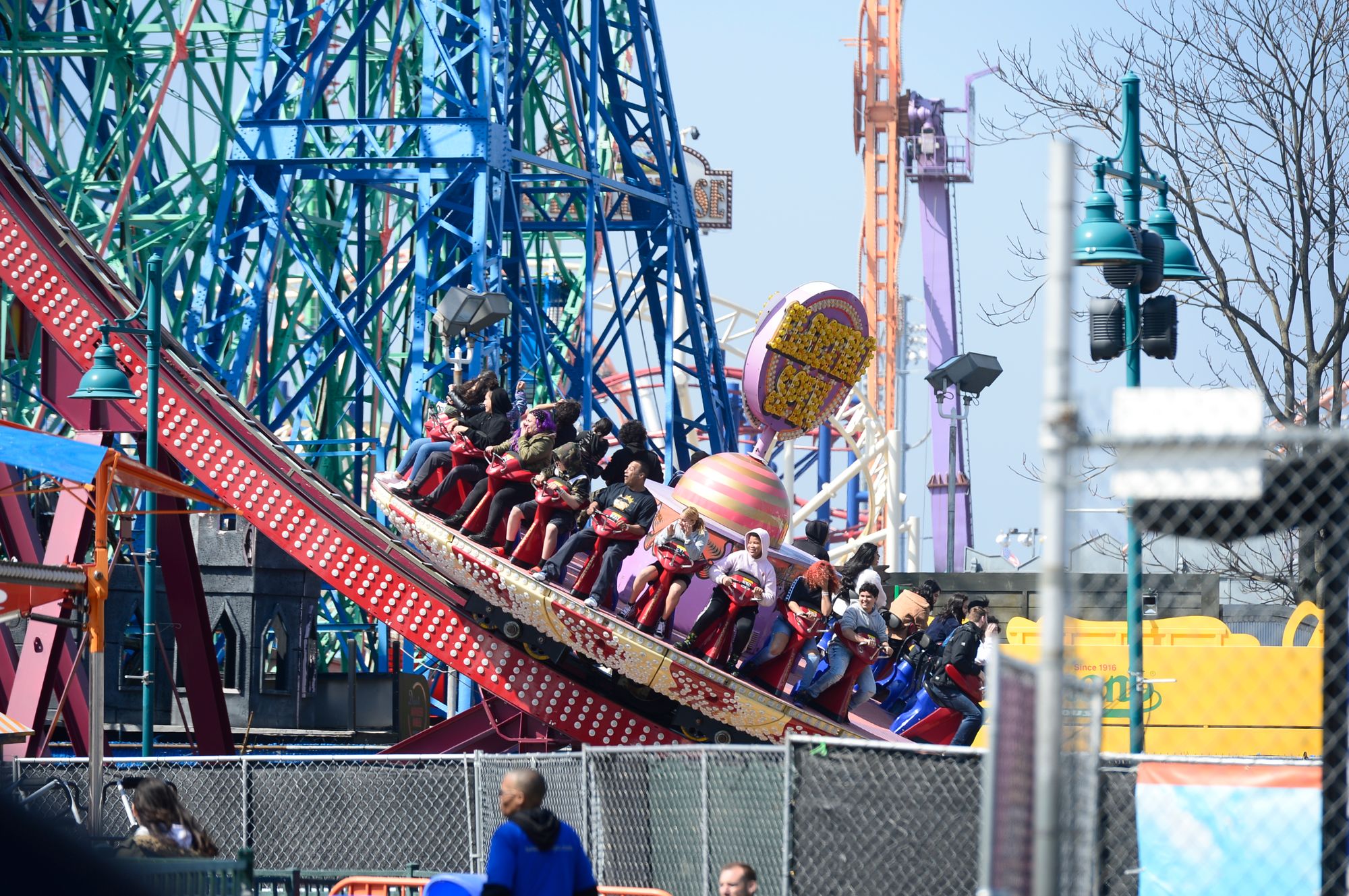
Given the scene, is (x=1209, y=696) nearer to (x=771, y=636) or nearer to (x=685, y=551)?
(x=771, y=636)

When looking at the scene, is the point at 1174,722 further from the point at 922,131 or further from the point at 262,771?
the point at 922,131

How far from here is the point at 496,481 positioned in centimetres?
1398

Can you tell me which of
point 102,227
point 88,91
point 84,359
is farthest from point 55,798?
point 88,91

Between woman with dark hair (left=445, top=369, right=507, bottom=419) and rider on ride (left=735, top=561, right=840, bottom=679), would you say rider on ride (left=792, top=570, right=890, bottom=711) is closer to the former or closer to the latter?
rider on ride (left=735, top=561, right=840, bottom=679)

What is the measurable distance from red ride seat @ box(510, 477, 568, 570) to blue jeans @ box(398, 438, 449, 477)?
1.14 metres

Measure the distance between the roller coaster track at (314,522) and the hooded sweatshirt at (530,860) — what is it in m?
7.14

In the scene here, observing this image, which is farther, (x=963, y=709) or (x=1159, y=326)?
(x=963, y=709)

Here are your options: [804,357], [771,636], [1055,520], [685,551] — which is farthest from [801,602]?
[1055,520]

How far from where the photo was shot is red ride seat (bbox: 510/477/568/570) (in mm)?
13539

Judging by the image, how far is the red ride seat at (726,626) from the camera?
43.0 feet

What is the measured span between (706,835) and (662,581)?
480cm

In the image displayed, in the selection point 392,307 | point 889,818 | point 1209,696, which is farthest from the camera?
point 392,307

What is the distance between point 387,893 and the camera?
9.46 metres

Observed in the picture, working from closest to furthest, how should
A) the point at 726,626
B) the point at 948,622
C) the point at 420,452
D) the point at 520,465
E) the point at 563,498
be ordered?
the point at 726,626 < the point at 563,498 < the point at 520,465 < the point at 420,452 < the point at 948,622
